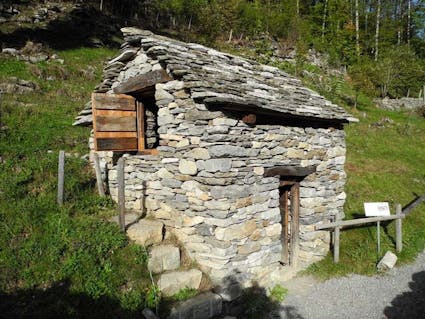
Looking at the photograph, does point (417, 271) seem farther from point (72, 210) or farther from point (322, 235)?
point (72, 210)

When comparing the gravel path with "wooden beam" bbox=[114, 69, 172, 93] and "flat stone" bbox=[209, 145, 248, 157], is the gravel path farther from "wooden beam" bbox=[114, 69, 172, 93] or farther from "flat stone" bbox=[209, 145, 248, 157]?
"wooden beam" bbox=[114, 69, 172, 93]

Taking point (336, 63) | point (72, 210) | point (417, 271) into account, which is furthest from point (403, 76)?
point (72, 210)

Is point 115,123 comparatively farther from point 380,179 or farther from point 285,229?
point 380,179

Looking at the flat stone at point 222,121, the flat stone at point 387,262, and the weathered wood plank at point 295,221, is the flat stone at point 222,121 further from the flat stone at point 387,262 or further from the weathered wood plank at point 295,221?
the flat stone at point 387,262

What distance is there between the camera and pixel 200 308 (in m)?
5.04

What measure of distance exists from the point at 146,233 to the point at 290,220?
12.0ft

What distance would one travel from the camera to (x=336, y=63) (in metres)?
27.9

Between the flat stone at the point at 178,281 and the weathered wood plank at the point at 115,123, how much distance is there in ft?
10.1

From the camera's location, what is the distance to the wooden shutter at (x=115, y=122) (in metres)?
6.12

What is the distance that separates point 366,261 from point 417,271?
1121 millimetres

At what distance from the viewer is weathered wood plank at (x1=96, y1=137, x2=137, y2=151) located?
6.15 metres

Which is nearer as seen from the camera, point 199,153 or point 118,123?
point 199,153

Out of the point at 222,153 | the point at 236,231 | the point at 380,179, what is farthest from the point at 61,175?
the point at 380,179

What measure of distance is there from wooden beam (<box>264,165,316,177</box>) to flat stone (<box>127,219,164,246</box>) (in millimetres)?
2333
